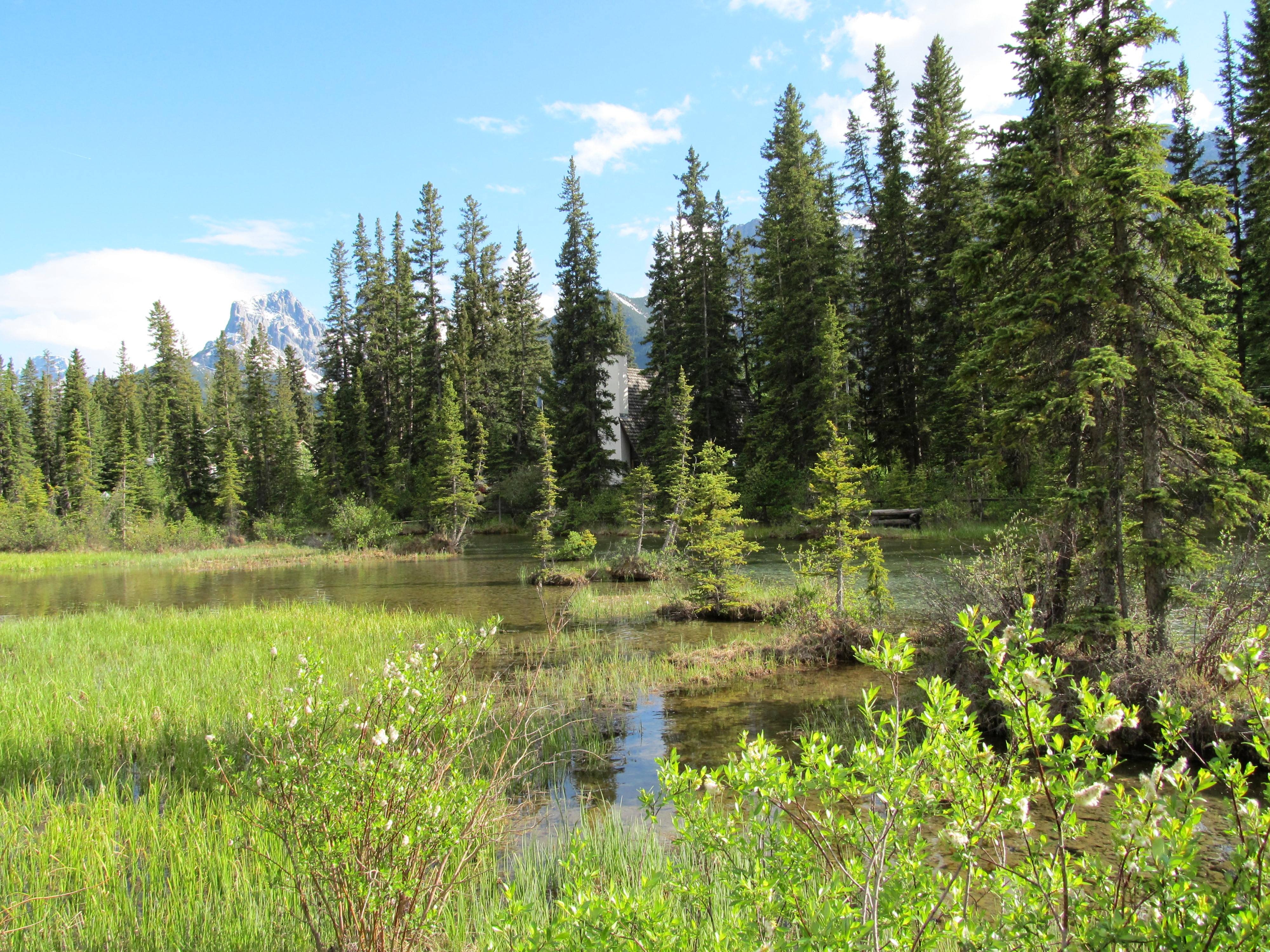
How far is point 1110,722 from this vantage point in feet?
6.34

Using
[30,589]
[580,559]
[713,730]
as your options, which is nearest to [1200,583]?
[713,730]

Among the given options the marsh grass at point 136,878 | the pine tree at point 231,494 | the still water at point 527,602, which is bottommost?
the still water at point 527,602

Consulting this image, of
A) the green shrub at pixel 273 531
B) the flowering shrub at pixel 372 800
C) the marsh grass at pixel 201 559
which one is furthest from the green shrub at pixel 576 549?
the green shrub at pixel 273 531

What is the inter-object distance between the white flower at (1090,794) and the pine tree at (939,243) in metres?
28.7

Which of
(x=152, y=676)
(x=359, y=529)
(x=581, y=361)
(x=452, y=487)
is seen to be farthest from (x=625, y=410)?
(x=152, y=676)

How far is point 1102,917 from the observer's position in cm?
219

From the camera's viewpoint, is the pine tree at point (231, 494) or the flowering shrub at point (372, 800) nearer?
the flowering shrub at point (372, 800)

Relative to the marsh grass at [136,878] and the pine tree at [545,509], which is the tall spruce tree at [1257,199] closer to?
the pine tree at [545,509]

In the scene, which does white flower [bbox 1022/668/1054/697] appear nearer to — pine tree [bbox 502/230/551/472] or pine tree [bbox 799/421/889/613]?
pine tree [bbox 799/421/889/613]

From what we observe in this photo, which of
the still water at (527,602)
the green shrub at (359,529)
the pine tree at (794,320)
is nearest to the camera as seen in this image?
the still water at (527,602)

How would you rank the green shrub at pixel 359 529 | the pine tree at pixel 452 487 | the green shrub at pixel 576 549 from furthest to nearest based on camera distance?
the green shrub at pixel 359 529 < the pine tree at pixel 452 487 < the green shrub at pixel 576 549

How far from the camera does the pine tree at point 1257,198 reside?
23844mm

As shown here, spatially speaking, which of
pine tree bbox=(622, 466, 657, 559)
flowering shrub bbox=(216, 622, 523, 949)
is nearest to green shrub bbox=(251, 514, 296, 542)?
pine tree bbox=(622, 466, 657, 559)

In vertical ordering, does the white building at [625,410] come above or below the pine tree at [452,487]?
above
